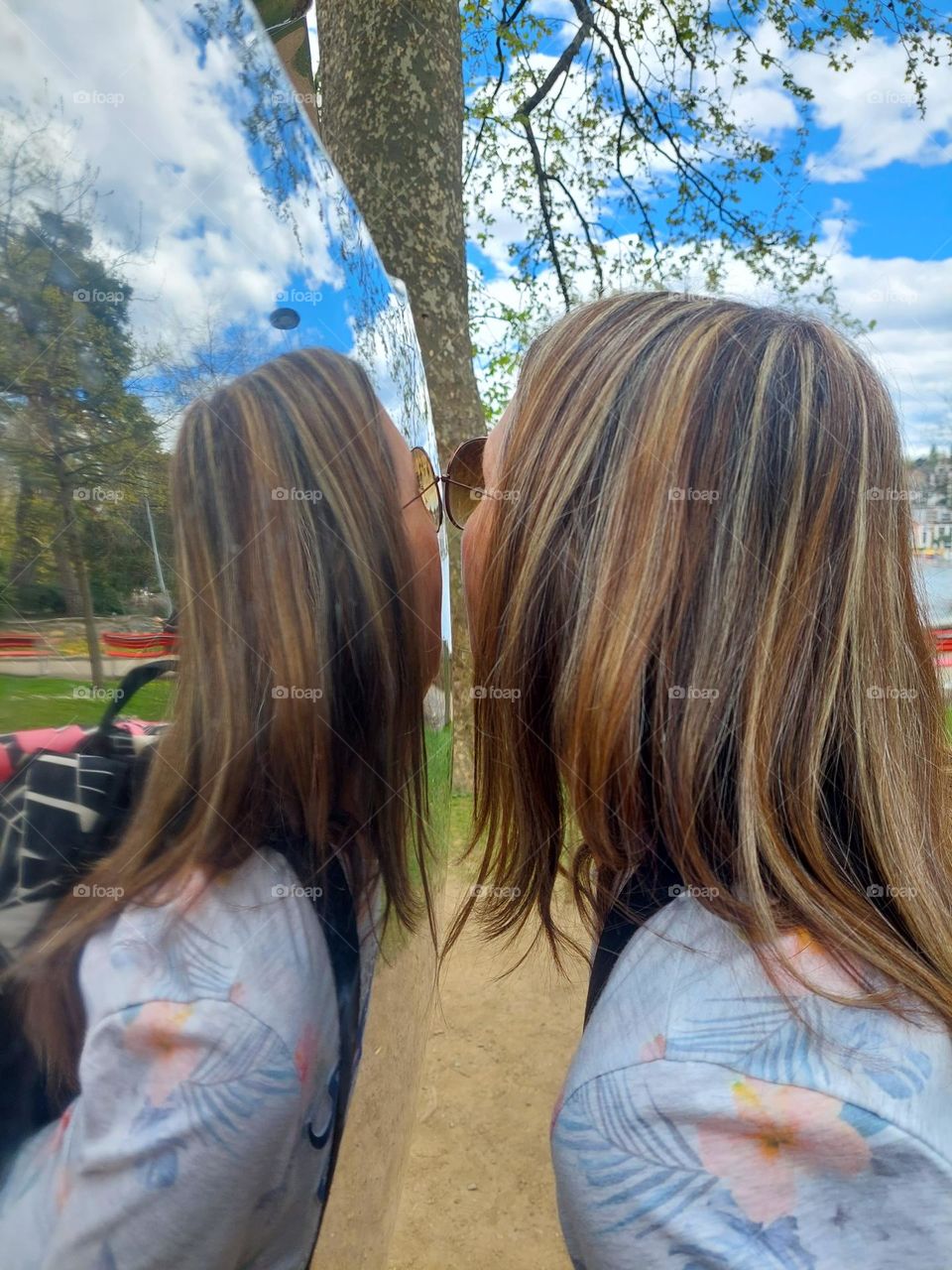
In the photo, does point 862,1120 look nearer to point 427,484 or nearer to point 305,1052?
point 305,1052

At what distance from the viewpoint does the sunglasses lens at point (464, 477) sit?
70.0 inches

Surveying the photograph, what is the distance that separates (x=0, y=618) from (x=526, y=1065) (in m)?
3.38

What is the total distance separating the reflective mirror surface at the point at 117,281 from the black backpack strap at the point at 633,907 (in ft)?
2.02

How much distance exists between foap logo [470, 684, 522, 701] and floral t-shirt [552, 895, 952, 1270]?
0.47 metres

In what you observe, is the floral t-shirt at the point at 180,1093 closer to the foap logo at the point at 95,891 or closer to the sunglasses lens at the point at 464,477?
the foap logo at the point at 95,891

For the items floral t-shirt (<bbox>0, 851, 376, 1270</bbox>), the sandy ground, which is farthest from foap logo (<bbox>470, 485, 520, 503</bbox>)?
the sandy ground

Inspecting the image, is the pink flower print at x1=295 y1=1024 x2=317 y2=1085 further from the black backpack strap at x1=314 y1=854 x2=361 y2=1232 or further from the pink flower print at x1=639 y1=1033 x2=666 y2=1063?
the pink flower print at x1=639 y1=1033 x2=666 y2=1063

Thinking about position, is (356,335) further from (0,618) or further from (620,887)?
(620,887)

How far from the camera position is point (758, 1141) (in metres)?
0.85

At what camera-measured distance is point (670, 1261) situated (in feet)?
2.82

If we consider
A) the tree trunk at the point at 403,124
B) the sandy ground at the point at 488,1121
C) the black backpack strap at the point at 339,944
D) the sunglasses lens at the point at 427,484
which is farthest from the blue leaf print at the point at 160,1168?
the tree trunk at the point at 403,124

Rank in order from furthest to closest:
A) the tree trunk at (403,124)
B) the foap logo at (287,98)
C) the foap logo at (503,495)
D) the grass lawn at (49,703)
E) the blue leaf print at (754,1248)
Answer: the tree trunk at (403,124)
the foap logo at (503,495)
the foap logo at (287,98)
the blue leaf print at (754,1248)
the grass lawn at (49,703)

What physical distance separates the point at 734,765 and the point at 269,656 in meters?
0.56
